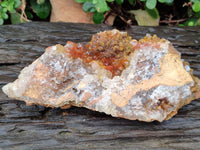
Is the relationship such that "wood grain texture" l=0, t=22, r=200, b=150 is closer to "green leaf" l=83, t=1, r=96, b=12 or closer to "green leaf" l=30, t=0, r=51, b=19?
"green leaf" l=30, t=0, r=51, b=19

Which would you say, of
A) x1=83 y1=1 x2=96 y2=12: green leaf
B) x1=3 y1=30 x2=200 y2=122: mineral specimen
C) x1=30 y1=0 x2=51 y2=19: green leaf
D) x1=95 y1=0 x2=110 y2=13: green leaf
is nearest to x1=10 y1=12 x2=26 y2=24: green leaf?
x1=30 y1=0 x2=51 y2=19: green leaf

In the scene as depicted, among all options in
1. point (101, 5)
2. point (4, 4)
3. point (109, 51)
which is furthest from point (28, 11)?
point (109, 51)

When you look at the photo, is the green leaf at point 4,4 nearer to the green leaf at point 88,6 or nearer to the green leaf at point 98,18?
the green leaf at point 88,6

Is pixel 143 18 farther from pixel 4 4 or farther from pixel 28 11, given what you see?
pixel 4 4

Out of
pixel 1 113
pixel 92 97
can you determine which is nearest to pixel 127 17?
pixel 92 97

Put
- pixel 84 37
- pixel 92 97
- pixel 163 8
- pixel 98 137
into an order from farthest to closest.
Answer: pixel 163 8, pixel 84 37, pixel 98 137, pixel 92 97

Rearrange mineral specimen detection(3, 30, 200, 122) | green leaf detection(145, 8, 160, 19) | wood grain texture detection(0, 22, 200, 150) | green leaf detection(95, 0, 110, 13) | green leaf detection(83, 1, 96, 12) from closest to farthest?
1. mineral specimen detection(3, 30, 200, 122)
2. wood grain texture detection(0, 22, 200, 150)
3. green leaf detection(95, 0, 110, 13)
4. green leaf detection(83, 1, 96, 12)
5. green leaf detection(145, 8, 160, 19)

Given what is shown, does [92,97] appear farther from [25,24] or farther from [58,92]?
[25,24]

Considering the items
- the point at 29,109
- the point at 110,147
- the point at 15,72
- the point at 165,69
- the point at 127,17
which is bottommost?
the point at 110,147
